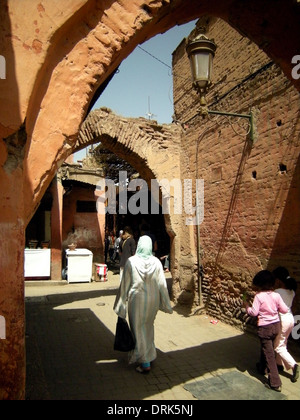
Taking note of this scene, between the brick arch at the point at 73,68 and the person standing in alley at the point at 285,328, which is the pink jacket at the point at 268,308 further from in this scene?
the brick arch at the point at 73,68

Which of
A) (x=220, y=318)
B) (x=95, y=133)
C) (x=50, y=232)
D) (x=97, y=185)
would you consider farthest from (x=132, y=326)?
(x=97, y=185)

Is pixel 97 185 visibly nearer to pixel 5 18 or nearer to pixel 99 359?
pixel 99 359

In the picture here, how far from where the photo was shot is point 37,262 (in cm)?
973

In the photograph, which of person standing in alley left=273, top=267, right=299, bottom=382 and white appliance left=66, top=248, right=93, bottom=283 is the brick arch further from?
white appliance left=66, top=248, right=93, bottom=283

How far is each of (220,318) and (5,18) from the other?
5978 millimetres

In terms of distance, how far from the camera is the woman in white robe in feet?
12.8

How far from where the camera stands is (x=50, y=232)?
1080 cm

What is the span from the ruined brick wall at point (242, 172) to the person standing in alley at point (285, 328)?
2.06ft

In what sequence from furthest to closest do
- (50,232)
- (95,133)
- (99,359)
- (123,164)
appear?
(123,164) → (50,232) → (95,133) → (99,359)

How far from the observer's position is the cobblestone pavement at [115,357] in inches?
131

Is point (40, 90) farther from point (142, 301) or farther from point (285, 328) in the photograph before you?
point (285, 328)

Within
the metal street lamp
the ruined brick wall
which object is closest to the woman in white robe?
the ruined brick wall

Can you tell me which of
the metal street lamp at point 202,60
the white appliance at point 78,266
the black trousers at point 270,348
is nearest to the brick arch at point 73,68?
the metal street lamp at point 202,60

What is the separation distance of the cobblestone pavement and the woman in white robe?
24cm
